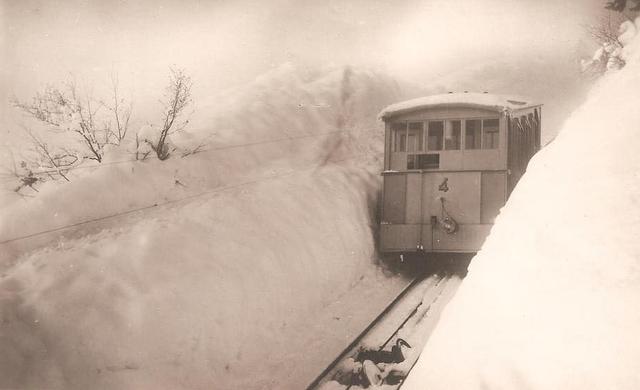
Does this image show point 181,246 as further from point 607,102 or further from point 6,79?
point 607,102

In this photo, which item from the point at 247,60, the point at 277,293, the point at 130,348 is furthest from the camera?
the point at 247,60

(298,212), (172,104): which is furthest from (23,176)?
(298,212)

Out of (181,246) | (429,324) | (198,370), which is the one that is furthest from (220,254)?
(429,324)

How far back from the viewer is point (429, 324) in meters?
7.46

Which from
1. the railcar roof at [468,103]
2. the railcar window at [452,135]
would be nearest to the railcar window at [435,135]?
the railcar window at [452,135]

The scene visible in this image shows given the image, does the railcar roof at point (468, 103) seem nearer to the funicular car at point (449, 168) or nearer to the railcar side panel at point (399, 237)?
the funicular car at point (449, 168)

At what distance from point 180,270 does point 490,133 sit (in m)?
6.56

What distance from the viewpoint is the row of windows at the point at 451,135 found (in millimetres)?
10242

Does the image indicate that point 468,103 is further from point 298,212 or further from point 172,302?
point 172,302

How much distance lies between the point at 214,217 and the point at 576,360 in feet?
20.4

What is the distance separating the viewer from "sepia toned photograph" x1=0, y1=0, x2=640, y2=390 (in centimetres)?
349

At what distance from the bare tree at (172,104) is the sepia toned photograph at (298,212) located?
53mm

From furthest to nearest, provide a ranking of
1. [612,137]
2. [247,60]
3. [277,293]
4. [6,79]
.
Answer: [247,60] → [6,79] → [277,293] → [612,137]

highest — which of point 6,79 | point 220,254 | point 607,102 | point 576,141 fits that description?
point 6,79
